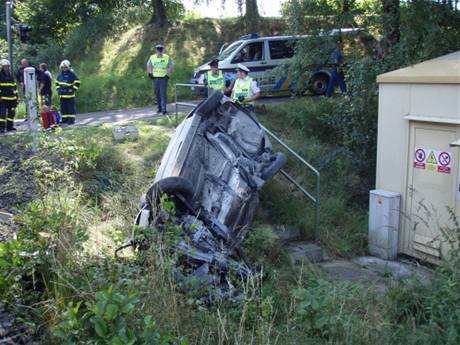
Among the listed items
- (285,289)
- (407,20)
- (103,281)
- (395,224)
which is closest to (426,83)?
(395,224)

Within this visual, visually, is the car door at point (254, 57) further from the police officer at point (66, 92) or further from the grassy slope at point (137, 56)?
the police officer at point (66, 92)

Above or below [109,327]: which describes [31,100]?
above

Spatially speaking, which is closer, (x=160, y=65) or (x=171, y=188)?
(x=171, y=188)

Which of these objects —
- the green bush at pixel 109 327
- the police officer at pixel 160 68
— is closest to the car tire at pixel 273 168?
A: the green bush at pixel 109 327

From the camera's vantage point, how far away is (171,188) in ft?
20.0

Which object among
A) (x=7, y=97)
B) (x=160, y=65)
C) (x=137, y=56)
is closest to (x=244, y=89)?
(x=160, y=65)

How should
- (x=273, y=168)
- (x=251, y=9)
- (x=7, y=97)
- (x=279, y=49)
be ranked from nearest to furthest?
(x=273, y=168) → (x=7, y=97) → (x=279, y=49) → (x=251, y=9)

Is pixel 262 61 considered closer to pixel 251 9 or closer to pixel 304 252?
pixel 251 9

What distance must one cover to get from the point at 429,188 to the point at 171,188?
385 cm

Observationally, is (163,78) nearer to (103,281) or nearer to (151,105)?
(151,105)

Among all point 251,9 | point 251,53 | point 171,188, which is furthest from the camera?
point 251,9

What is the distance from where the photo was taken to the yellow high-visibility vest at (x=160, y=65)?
13617 mm

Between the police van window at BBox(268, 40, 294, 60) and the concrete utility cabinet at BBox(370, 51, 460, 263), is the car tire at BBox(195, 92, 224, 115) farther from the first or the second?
the police van window at BBox(268, 40, 294, 60)

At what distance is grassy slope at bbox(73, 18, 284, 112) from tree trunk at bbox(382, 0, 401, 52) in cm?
897
